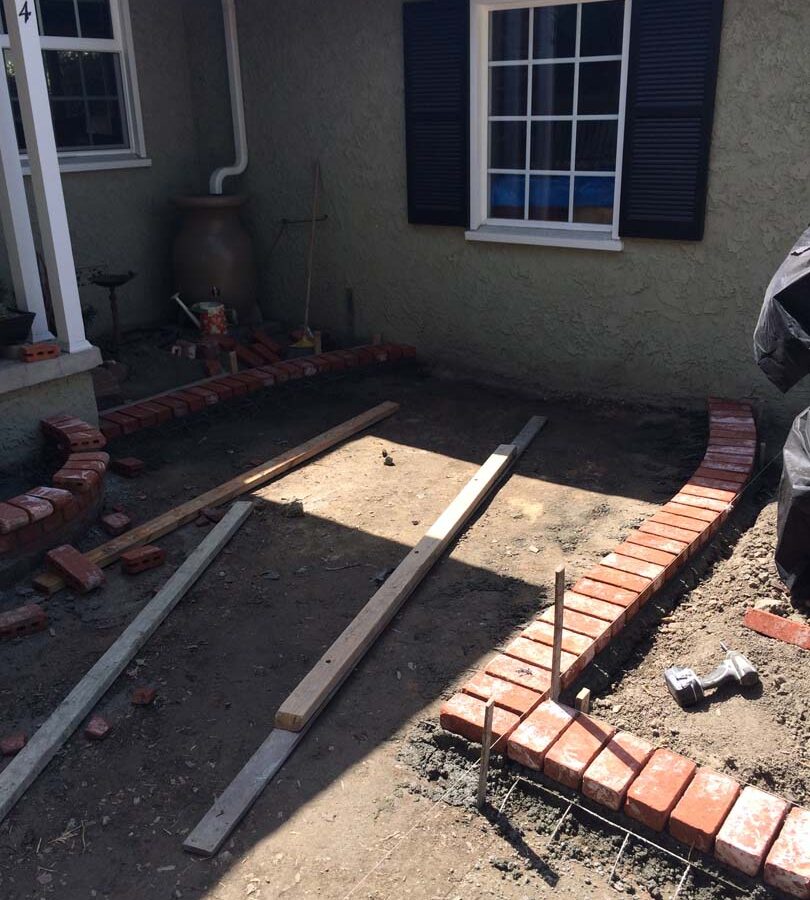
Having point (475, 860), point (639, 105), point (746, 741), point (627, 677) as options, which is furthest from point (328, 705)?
point (639, 105)

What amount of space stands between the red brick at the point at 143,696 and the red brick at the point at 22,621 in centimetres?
72

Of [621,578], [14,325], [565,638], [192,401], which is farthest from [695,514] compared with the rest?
[14,325]

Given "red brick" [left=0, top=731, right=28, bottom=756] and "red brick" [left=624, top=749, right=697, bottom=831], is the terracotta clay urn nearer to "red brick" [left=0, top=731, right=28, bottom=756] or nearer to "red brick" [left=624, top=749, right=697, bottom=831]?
"red brick" [left=0, top=731, right=28, bottom=756]

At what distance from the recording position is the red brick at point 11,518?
4.04 m

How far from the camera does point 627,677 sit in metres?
3.35

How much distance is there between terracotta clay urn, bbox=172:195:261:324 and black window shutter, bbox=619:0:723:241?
353 centimetres

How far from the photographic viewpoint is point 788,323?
340 cm

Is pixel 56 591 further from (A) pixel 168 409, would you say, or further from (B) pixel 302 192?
(B) pixel 302 192

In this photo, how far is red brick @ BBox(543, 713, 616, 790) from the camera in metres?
2.72

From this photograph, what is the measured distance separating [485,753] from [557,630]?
0.46 metres

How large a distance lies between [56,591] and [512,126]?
470cm

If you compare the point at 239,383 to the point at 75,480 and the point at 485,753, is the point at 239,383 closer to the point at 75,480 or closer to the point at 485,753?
the point at 75,480

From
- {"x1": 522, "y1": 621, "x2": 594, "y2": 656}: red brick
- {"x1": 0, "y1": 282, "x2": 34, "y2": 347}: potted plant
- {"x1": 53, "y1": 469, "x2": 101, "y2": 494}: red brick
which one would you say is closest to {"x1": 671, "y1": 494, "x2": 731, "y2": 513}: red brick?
{"x1": 522, "y1": 621, "x2": 594, "y2": 656}: red brick

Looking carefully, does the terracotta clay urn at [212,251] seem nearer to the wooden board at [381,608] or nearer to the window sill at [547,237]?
the window sill at [547,237]
